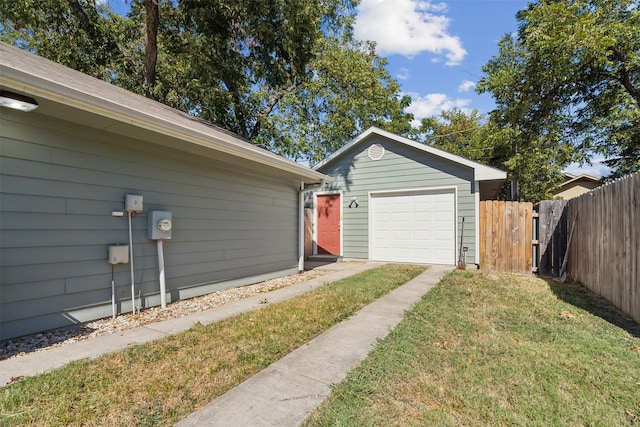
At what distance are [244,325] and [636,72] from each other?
14.4 m

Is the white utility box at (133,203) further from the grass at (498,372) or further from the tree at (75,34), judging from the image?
the tree at (75,34)

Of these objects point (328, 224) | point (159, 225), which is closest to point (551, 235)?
point (328, 224)

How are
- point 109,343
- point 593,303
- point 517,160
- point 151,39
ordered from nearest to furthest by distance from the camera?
point 109,343
point 593,303
point 151,39
point 517,160

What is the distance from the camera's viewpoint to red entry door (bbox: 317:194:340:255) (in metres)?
10.2

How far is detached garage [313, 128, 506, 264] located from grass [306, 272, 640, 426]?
4.27 metres

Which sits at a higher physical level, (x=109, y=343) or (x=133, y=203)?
(x=133, y=203)

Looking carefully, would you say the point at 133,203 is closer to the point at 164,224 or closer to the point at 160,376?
the point at 164,224

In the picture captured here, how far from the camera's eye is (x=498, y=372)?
2.50m

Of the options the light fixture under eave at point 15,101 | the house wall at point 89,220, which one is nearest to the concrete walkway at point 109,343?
the house wall at point 89,220

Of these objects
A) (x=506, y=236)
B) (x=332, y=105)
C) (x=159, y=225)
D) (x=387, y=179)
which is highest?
(x=332, y=105)

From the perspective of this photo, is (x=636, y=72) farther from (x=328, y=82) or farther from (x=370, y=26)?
(x=328, y=82)

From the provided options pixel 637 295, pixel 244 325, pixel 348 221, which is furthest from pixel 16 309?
pixel 348 221

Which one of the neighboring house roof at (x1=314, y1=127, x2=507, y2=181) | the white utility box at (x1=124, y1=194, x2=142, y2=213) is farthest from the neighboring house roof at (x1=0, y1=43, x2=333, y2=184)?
the neighboring house roof at (x1=314, y1=127, x2=507, y2=181)

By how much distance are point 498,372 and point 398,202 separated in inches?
276
